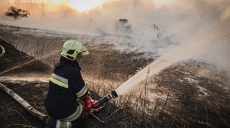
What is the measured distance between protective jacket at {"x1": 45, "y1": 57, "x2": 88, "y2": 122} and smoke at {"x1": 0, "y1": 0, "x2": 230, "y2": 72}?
8.54 metres

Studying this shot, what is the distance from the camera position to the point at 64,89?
12.9 feet

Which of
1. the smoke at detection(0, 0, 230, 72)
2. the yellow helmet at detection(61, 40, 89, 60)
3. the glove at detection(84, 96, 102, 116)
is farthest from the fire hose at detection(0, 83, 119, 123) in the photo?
the smoke at detection(0, 0, 230, 72)

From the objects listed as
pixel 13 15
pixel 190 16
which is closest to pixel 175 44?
pixel 190 16

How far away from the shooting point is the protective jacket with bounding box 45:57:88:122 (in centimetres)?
390

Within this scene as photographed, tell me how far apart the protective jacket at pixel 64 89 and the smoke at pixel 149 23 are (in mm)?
8541

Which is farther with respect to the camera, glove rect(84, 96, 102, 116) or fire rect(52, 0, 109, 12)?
fire rect(52, 0, 109, 12)

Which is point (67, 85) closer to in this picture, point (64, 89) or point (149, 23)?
point (64, 89)

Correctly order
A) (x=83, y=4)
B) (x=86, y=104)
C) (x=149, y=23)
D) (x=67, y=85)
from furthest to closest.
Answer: (x=83, y=4), (x=149, y=23), (x=86, y=104), (x=67, y=85)

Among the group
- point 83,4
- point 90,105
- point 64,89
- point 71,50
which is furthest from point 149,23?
point 64,89

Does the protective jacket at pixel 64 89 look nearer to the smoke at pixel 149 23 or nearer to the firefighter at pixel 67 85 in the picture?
the firefighter at pixel 67 85

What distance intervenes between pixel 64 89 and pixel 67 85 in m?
0.09

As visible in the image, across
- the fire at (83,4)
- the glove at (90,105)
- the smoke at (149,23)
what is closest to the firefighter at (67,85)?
the glove at (90,105)

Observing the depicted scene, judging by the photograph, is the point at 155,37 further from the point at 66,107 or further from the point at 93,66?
the point at 66,107

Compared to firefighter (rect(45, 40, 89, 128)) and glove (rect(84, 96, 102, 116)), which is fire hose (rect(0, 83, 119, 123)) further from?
firefighter (rect(45, 40, 89, 128))
